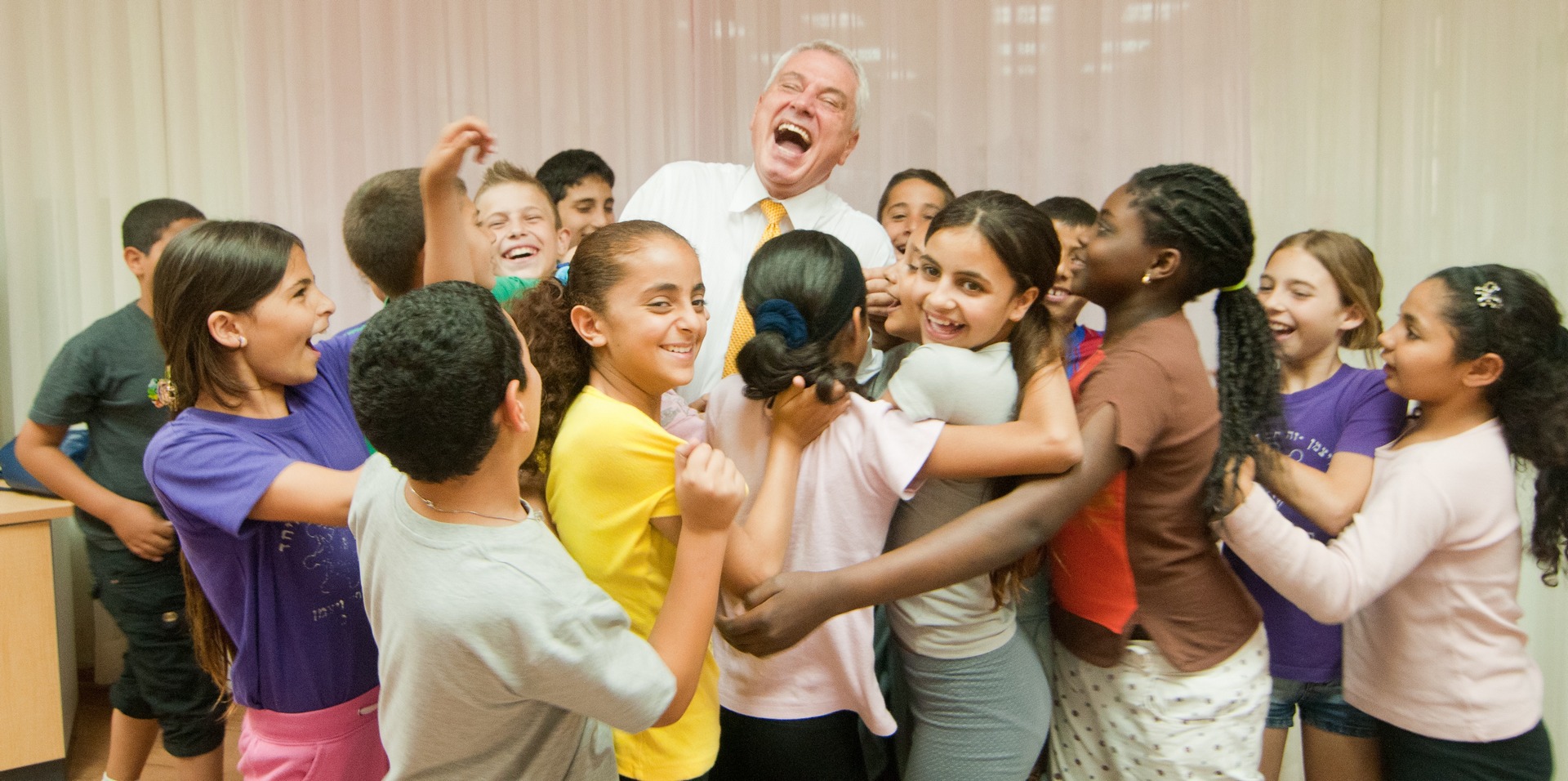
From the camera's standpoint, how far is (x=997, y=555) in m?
1.48

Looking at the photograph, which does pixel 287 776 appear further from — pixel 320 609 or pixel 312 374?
pixel 312 374

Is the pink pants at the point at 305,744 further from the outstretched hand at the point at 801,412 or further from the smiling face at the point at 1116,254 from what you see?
the smiling face at the point at 1116,254

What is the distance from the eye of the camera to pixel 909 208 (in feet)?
9.26

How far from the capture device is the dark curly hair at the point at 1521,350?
171 cm

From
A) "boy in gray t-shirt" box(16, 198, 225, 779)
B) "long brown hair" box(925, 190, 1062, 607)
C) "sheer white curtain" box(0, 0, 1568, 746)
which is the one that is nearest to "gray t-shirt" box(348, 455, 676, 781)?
"long brown hair" box(925, 190, 1062, 607)

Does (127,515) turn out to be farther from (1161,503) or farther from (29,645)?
(1161,503)

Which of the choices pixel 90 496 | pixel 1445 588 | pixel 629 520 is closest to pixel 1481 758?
pixel 1445 588

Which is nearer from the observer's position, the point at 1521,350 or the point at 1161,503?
the point at 1161,503

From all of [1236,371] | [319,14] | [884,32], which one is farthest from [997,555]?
[319,14]

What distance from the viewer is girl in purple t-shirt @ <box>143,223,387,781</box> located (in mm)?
1406

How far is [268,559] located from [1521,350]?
82.7 inches

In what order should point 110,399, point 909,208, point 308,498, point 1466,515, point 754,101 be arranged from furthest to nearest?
point 754,101 < point 909,208 < point 110,399 < point 1466,515 < point 308,498

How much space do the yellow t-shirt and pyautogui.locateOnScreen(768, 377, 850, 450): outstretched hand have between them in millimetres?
173

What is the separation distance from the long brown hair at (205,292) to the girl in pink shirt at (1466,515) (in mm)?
1788
